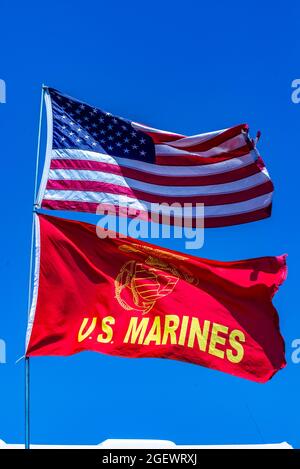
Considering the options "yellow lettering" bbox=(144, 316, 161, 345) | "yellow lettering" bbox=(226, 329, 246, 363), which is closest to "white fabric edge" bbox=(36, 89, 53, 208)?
"yellow lettering" bbox=(144, 316, 161, 345)

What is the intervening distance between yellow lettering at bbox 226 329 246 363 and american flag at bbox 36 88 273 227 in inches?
101

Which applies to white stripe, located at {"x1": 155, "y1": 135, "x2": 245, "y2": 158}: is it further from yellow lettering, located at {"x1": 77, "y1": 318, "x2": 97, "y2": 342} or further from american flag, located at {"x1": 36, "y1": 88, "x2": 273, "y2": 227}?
yellow lettering, located at {"x1": 77, "y1": 318, "x2": 97, "y2": 342}

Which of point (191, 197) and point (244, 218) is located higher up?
point (191, 197)

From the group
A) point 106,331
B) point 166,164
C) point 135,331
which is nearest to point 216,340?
point 135,331

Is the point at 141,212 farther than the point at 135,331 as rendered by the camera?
Yes

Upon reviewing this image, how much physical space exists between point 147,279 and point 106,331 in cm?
159

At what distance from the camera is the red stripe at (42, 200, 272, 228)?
54.7 feet

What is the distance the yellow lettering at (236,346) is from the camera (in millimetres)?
16672

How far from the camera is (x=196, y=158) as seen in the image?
728 inches

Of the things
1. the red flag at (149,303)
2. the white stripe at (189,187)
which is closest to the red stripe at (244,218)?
the white stripe at (189,187)

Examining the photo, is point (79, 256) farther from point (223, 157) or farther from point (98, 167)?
point (223, 157)

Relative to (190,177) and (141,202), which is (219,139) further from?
(141,202)

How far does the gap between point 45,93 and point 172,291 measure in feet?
16.3
